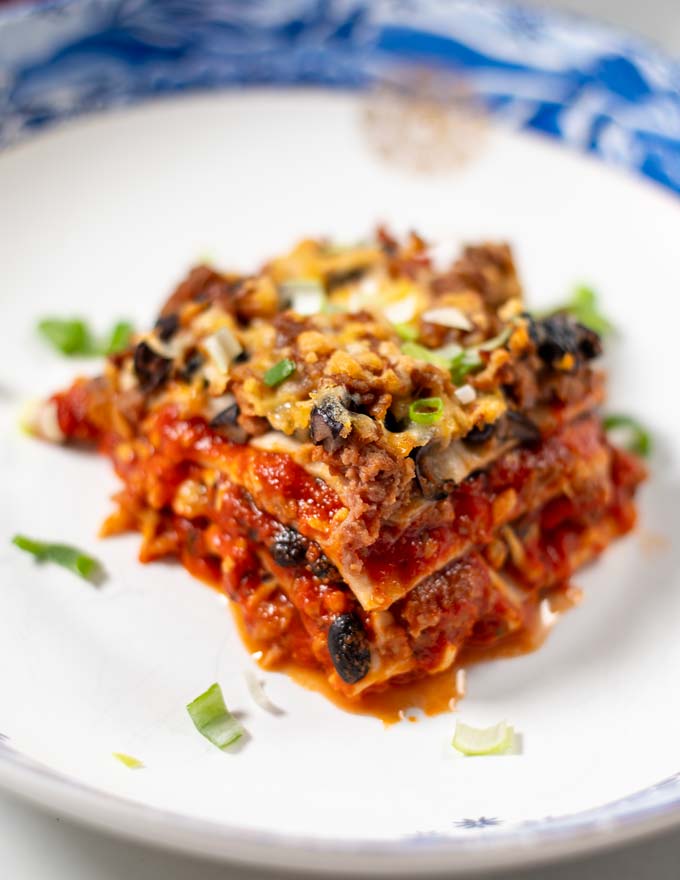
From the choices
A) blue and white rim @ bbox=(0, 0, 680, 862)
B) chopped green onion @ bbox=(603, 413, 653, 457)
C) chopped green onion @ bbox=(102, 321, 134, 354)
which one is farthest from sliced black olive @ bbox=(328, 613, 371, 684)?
blue and white rim @ bbox=(0, 0, 680, 862)

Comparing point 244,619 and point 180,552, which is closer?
point 244,619

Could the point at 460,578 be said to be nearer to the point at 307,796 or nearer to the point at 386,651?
the point at 386,651

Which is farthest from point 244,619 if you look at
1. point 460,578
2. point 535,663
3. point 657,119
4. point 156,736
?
point 657,119

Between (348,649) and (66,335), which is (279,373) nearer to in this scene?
(348,649)

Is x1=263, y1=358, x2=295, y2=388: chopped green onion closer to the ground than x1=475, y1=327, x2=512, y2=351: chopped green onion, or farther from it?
closer to the ground

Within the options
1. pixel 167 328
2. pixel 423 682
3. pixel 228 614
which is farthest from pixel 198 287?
pixel 423 682

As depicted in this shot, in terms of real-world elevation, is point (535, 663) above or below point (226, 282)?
below

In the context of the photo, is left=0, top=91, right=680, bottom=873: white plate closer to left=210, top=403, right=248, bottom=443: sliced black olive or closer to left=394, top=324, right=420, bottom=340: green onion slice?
left=210, top=403, right=248, bottom=443: sliced black olive
